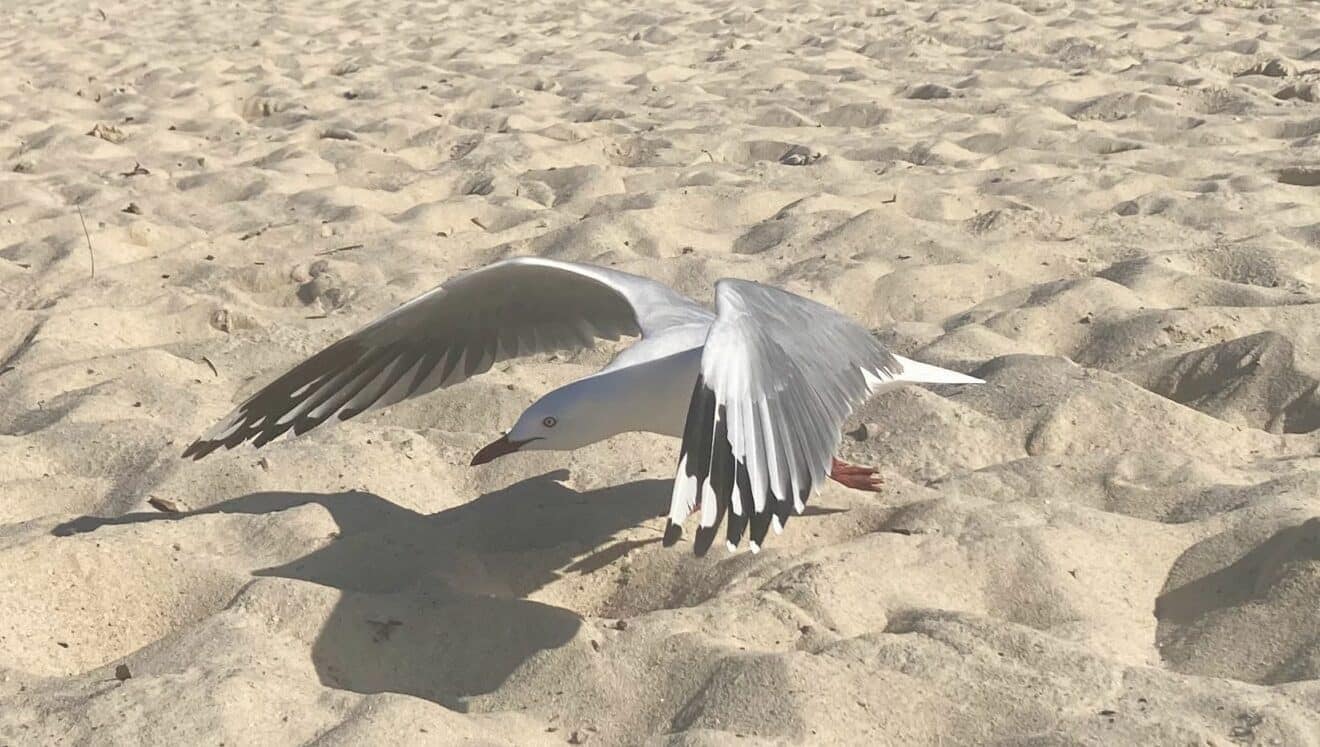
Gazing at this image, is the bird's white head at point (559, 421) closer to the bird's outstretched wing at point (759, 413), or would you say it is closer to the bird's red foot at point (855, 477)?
the bird's outstretched wing at point (759, 413)

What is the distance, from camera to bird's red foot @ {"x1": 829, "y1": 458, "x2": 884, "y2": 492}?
2992 mm

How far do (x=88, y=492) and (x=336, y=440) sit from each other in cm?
56

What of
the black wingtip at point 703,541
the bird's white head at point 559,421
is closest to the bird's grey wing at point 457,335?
the bird's white head at point 559,421

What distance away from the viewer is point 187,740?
213 cm

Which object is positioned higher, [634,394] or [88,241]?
[634,394]

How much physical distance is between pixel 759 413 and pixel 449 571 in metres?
0.83

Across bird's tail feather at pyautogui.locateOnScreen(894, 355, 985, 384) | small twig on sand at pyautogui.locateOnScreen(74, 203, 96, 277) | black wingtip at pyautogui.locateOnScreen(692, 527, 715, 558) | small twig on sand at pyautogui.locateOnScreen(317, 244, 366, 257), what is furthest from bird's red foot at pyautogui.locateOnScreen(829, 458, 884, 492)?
small twig on sand at pyautogui.locateOnScreen(74, 203, 96, 277)

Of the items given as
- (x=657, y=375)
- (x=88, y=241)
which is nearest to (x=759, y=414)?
(x=657, y=375)

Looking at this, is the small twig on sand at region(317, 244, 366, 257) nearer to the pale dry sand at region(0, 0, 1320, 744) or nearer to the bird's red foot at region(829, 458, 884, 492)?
the pale dry sand at region(0, 0, 1320, 744)

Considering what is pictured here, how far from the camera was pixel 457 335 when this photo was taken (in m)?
3.48

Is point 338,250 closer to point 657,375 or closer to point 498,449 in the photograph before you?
point 498,449

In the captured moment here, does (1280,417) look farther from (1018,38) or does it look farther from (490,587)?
(1018,38)

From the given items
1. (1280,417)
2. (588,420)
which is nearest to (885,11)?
(1280,417)

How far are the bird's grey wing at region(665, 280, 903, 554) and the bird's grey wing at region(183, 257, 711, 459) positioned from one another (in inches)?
18.0
